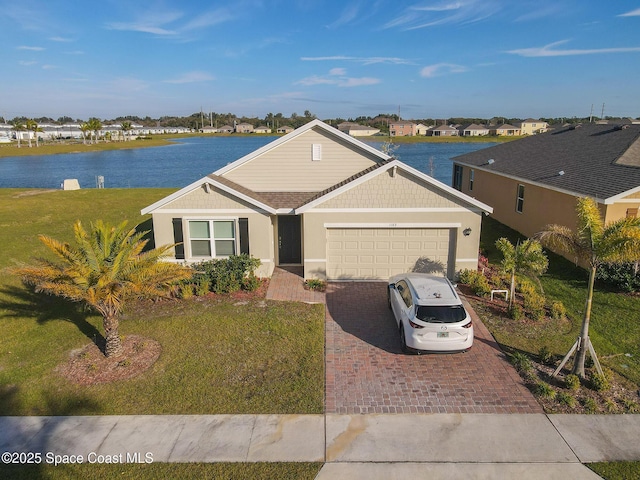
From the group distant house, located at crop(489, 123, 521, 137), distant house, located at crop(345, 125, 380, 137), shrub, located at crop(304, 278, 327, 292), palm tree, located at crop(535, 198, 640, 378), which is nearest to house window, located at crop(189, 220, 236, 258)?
shrub, located at crop(304, 278, 327, 292)

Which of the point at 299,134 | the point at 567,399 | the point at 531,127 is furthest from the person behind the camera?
the point at 531,127

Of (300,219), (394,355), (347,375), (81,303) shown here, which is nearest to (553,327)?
(394,355)

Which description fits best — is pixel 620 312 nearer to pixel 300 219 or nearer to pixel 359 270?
pixel 359 270

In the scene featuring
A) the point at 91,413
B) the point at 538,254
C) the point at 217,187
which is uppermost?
the point at 217,187

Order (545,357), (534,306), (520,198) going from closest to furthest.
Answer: (545,357)
(534,306)
(520,198)

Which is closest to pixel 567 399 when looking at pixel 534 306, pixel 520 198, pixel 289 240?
pixel 534 306

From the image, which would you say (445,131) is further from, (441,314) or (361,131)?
(441,314)

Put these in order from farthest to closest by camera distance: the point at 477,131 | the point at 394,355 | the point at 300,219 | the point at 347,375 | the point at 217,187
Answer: the point at 477,131
the point at 300,219
the point at 217,187
the point at 394,355
the point at 347,375

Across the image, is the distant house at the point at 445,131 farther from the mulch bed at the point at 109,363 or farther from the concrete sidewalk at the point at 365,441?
the concrete sidewalk at the point at 365,441
